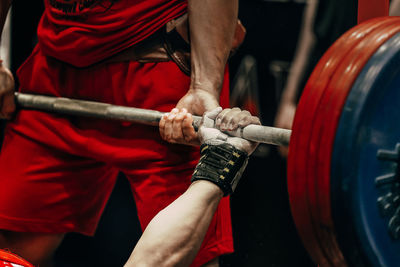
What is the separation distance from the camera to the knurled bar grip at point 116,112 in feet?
3.31

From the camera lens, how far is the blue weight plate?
0.83 meters

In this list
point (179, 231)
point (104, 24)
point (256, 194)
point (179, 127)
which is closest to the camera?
point (179, 231)

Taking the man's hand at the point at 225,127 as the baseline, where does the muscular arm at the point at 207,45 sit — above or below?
above

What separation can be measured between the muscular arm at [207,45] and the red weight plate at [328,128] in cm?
34

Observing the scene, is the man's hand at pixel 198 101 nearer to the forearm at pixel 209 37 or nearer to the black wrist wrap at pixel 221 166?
the forearm at pixel 209 37

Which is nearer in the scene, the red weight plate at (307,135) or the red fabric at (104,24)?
the red weight plate at (307,135)

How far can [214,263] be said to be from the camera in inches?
46.6

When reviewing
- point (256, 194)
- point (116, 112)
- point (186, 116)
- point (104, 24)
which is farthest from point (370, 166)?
point (256, 194)

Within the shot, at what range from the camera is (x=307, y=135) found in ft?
2.86

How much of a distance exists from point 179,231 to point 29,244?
22.2 inches

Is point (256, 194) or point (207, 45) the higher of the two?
point (207, 45)

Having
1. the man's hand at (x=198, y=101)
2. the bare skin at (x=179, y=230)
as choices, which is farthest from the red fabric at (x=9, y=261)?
the man's hand at (x=198, y=101)

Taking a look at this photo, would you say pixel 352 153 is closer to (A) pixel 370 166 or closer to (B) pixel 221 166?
(A) pixel 370 166

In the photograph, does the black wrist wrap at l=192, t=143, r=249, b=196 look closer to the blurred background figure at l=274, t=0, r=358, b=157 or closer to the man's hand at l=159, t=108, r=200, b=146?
the man's hand at l=159, t=108, r=200, b=146
